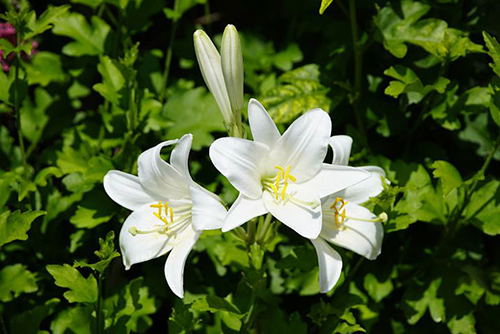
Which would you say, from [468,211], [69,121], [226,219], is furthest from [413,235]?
[69,121]

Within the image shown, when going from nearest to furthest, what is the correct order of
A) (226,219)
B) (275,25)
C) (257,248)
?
(226,219)
(257,248)
(275,25)

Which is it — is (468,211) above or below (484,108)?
below

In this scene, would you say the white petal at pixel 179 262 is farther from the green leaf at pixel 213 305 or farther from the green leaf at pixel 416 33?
the green leaf at pixel 416 33

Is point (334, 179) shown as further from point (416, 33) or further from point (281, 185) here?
point (416, 33)

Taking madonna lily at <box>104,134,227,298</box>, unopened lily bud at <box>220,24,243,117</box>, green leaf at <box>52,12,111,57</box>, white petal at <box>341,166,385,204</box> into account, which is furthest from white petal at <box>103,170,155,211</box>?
green leaf at <box>52,12,111,57</box>

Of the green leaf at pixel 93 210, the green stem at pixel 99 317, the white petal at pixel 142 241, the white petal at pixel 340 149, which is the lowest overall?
the green stem at pixel 99 317

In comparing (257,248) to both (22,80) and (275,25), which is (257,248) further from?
(275,25)

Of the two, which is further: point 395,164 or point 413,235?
point 413,235

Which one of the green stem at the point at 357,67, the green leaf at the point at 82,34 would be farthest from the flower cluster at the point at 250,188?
the green leaf at the point at 82,34
